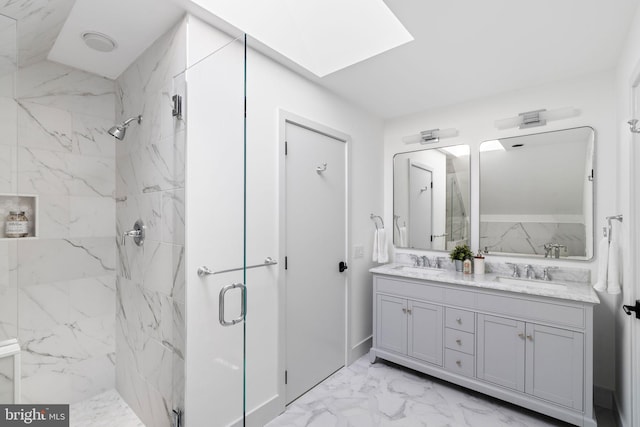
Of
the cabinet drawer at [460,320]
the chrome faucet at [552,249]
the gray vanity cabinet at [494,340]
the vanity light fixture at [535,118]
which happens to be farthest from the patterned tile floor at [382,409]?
the vanity light fixture at [535,118]

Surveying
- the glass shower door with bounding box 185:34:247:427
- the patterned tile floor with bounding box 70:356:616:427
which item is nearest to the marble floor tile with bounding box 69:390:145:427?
the patterned tile floor with bounding box 70:356:616:427

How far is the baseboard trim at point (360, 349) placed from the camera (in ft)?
9.01

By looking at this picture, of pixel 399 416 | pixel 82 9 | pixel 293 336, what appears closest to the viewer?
pixel 82 9

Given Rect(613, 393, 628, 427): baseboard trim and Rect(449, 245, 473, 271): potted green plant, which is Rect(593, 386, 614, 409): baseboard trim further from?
Rect(449, 245, 473, 271): potted green plant

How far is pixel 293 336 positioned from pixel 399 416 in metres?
0.90

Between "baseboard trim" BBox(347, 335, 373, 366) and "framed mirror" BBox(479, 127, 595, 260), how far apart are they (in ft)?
4.65

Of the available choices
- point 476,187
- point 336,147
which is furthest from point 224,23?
point 476,187

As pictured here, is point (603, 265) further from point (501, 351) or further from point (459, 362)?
point (459, 362)

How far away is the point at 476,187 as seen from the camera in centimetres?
275

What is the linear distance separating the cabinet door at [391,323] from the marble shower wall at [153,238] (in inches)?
69.4

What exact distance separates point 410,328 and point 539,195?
153cm

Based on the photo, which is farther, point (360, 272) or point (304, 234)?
point (360, 272)

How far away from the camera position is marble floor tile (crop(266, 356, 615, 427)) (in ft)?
6.52

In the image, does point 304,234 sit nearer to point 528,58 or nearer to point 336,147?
point 336,147
